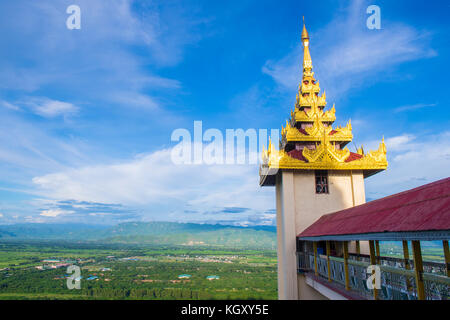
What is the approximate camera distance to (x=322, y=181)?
1324cm

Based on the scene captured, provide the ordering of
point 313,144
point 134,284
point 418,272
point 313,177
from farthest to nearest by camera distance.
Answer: point 134,284 → point 313,144 → point 313,177 → point 418,272

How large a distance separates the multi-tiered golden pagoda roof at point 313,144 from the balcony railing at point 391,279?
13.5 feet

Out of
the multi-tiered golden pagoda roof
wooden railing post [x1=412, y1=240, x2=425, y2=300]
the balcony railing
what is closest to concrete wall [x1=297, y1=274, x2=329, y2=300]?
the balcony railing

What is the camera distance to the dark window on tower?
13126mm

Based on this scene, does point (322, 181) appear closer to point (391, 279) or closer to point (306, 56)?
point (391, 279)

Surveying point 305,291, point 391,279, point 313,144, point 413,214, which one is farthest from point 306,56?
point 413,214

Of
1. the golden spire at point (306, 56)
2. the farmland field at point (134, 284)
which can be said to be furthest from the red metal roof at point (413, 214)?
the farmland field at point (134, 284)

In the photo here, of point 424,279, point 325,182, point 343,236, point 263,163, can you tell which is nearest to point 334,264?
point 343,236

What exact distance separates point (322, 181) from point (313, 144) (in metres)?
1.91

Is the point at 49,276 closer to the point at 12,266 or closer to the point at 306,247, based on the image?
the point at 12,266

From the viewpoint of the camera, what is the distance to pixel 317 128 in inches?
549

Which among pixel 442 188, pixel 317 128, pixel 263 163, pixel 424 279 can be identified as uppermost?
pixel 317 128

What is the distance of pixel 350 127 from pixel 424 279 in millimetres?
10541
